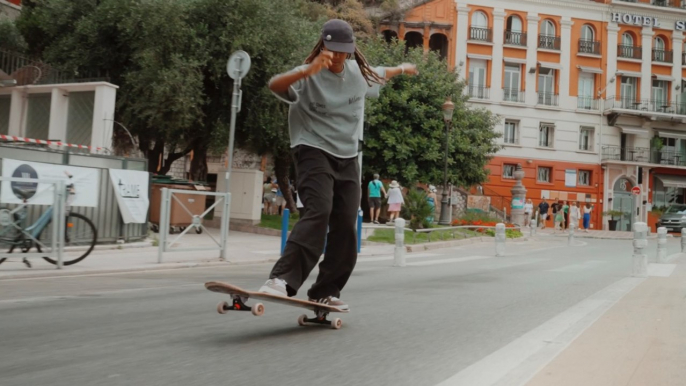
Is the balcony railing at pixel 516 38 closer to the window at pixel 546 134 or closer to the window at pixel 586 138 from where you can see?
the window at pixel 546 134

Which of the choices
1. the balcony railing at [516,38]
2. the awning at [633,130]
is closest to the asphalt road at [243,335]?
the balcony railing at [516,38]

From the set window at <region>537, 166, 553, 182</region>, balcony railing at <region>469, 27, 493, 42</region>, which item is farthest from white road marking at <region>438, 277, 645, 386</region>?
balcony railing at <region>469, 27, 493, 42</region>

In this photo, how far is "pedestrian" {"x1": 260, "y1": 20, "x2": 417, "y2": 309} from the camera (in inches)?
166

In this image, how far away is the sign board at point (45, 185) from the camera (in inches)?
374

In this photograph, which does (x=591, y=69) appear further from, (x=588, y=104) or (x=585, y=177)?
(x=585, y=177)

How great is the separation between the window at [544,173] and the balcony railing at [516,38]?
8.43 m

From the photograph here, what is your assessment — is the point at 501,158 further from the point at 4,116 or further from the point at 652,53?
the point at 4,116

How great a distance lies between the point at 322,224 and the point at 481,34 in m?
Result: 43.9

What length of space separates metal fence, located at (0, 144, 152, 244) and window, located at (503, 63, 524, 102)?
1387 inches

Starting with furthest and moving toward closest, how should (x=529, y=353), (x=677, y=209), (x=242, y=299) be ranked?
(x=677, y=209) < (x=242, y=299) < (x=529, y=353)

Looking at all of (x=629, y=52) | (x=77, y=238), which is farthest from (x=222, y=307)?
(x=629, y=52)

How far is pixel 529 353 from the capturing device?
13.0 feet

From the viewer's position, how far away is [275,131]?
19906 millimetres

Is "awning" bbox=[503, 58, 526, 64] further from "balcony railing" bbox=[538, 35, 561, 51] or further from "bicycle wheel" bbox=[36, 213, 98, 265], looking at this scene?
"bicycle wheel" bbox=[36, 213, 98, 265]
